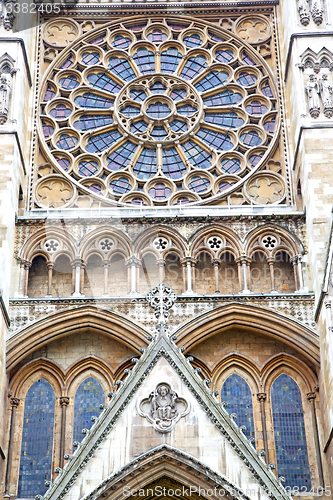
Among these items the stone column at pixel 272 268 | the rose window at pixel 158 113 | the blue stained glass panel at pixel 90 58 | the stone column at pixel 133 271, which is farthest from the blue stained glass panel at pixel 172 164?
the stone column at pixel 272 268

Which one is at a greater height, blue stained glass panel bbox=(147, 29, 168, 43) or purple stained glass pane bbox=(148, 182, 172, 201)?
blue stained glass panel bbox=(147, 29, 168, 43)

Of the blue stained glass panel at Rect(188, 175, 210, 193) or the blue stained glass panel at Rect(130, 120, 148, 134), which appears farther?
the blue stained glass panel at Rect(130, 120, 148, 134)

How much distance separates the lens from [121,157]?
78.0ft

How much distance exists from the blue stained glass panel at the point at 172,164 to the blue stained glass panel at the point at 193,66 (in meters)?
2.23

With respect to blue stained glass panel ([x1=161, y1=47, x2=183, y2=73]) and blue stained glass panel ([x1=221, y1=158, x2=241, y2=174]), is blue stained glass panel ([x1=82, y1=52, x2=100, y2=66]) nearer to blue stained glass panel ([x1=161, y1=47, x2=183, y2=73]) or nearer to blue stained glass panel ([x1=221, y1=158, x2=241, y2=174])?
blue stained glass panel ([x1=161, y1=47, x2=183, y2=73])

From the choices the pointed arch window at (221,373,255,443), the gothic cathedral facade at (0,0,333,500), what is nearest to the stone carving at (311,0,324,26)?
the gothic cathedral facade at (0,0,333,500)

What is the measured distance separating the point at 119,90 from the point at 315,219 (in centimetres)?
680

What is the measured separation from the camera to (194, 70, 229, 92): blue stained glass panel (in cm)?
2470

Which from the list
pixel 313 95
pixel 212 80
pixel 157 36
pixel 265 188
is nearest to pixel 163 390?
pixel 265 188

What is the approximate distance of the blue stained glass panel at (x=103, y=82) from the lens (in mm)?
24797

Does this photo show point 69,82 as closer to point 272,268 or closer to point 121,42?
point 121,42

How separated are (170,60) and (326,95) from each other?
4840 millimetres

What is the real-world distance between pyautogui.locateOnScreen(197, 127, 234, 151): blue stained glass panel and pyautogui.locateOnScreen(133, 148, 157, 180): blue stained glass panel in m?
1.27

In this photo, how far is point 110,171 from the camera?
2333 centimetres
